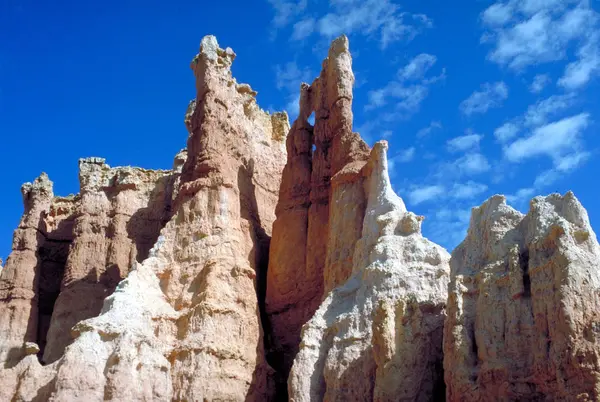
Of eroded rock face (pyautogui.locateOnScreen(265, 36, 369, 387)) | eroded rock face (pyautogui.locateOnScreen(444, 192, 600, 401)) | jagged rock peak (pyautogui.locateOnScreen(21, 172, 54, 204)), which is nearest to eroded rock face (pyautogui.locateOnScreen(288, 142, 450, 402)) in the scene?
eroded rock face (pyautogui.locateOnScreen(444, 192, 600, 401))

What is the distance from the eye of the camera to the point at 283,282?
79.7 feet

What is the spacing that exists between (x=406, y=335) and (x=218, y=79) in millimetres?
13304

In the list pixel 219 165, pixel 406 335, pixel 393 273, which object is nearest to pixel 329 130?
pixel 219 165

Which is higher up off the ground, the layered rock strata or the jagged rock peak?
the jagged rock peak

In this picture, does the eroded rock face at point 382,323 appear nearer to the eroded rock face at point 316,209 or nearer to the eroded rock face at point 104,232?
the eroded rock face at point 316,209

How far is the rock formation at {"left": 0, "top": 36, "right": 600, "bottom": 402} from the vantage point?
559 inches

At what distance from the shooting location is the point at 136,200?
31.5m

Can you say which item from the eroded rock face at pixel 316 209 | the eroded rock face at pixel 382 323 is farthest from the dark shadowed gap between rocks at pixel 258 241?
the eroded rock face at pixel 382 323

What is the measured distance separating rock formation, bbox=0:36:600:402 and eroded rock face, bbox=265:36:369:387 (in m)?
0.06

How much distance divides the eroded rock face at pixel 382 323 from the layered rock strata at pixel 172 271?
304 centimetres

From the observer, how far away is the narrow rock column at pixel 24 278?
27812 millimetres

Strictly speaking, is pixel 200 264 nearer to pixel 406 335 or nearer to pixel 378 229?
pixel 378 229

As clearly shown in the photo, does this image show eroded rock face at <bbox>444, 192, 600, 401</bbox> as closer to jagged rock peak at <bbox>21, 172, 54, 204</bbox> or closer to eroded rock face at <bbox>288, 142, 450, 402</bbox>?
eroded rock face at <bbox>288, 142, 450, 402</bbox>

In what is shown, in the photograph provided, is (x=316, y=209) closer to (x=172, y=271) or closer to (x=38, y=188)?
(x=172, y=271)
